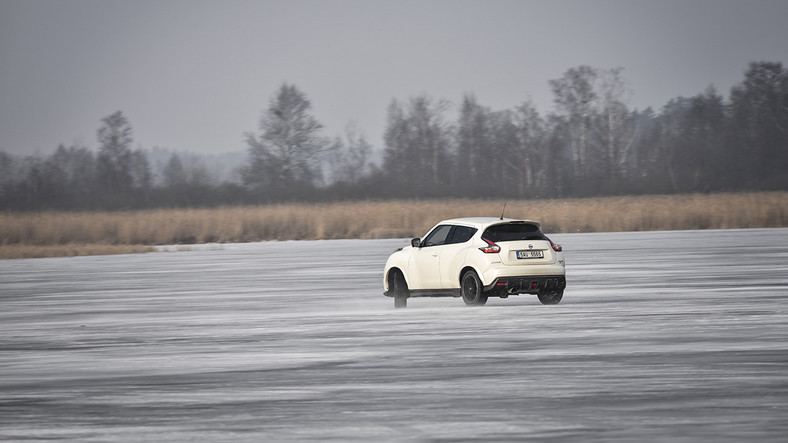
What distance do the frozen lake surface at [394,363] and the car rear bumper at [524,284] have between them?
403 mm

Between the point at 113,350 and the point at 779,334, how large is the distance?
8226 mm

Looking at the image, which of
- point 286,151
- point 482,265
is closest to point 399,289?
point 482,265

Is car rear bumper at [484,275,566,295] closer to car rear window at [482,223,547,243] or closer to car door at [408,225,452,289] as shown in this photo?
car rear window at [482,223,547,243]

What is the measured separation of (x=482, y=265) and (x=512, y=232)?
0.93 m

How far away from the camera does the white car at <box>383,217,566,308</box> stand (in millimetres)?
20844

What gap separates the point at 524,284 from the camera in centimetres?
2081

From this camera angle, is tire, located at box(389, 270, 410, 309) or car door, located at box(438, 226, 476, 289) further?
tire, located at box(389, 270, 410, 309)

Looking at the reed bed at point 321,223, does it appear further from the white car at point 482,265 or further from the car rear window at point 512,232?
the car rear window at point 512,232

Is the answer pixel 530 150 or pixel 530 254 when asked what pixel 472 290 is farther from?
pixel 530 150

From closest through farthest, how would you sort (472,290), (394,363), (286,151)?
(394,363), (472,290), (286,151)

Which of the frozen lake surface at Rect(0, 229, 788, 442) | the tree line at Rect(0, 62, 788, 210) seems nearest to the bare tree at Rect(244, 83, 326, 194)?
the tree line at Rect(0, 62, 788, 210)

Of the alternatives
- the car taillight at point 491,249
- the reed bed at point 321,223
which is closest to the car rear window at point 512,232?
the car taillight at point 491,249

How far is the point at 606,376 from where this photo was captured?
11.9m

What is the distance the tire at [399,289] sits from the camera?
22203mm
